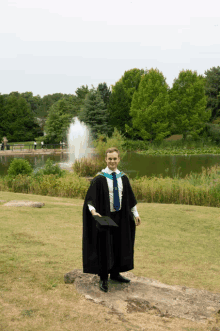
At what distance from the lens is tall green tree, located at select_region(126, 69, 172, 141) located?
42.8m

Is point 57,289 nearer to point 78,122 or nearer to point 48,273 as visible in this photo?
point 48,273

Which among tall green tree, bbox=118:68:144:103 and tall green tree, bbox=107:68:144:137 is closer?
tall green tree, bbox=107:68:144:137

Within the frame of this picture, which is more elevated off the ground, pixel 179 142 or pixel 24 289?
pixel 179 142

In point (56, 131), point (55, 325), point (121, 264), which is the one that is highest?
point (56, 131)

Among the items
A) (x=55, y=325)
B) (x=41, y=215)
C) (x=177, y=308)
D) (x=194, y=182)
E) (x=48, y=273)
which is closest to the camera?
(x=55, y=325)

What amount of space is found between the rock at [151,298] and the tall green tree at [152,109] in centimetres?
3987

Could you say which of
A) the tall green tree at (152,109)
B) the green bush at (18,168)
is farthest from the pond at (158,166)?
the tall green tree at (152,109)

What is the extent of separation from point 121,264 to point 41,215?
14.3 ft

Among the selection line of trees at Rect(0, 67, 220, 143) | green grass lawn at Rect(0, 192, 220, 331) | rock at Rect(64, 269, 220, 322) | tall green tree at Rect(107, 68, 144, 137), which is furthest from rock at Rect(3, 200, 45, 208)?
tall green tree at Rect(107, 68, 144, 137)

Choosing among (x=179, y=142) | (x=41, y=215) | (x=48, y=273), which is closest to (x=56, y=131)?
(x=179, y=142)

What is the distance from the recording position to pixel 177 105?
146ft

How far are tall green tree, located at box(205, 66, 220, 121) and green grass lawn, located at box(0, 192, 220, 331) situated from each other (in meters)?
41.0

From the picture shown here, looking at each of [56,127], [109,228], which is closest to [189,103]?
[56,127]

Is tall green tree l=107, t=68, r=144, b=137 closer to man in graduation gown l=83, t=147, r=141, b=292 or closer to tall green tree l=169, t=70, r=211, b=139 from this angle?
tall green tree l=169, t=70, r=211, b=139
